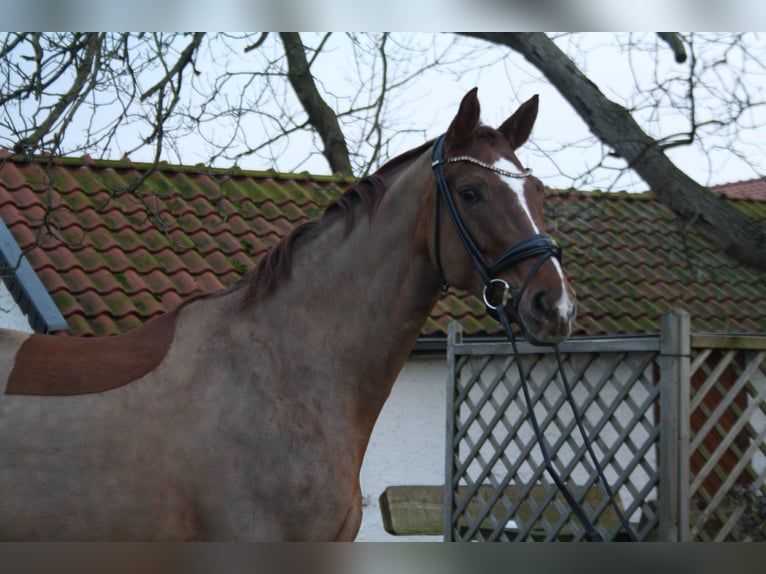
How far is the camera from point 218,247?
24.8ft

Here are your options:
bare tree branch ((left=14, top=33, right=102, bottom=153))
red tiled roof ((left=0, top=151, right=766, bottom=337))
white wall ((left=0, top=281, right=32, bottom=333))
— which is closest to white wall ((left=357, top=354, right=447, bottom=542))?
red tiled roof ((left=0, top=151, right=766, bottom=337))

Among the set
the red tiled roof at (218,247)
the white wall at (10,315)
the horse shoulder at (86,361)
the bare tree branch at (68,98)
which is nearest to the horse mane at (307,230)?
the horse shoulder at (86,361)

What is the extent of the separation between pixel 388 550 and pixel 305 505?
668 millimetres

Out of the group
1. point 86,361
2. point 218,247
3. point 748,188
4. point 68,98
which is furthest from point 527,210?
point 748,188

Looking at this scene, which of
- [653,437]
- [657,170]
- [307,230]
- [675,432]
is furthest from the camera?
[657,170]

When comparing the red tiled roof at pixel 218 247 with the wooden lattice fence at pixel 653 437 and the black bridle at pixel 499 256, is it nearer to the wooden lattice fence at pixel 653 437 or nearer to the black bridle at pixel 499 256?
the wooden lattice fence at pixel 653 437

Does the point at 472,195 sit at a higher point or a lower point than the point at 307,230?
higher

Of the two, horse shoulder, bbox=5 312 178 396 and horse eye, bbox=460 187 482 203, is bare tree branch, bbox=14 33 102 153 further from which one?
horse eye, bbox=460 187 482 203

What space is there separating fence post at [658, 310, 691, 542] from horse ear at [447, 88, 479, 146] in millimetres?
2112

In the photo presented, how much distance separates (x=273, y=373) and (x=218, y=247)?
5370mm

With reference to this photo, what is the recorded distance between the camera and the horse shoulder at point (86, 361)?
7.72ft

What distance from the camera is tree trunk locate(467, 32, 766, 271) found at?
168 inches

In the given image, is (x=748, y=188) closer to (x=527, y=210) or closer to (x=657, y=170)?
(x=657, y=170)

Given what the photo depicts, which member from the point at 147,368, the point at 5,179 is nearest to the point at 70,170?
the point at 5,179
